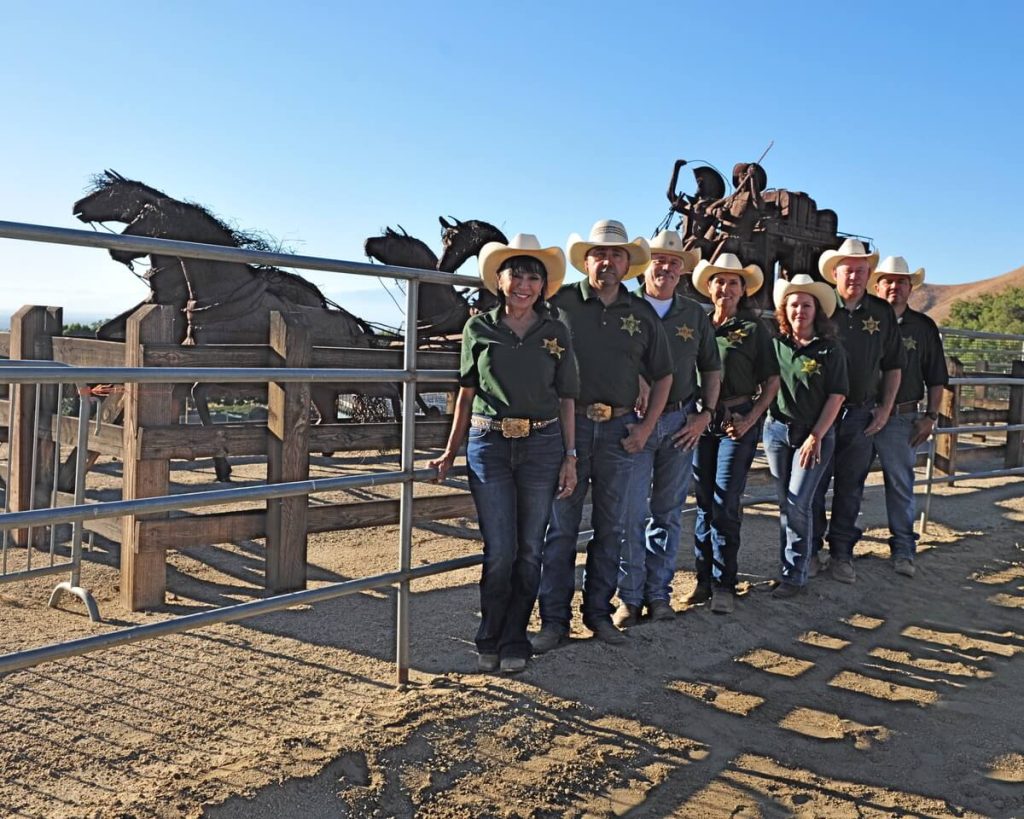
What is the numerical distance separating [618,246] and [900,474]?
110 inches

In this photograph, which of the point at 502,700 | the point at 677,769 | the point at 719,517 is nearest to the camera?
the point at 677,769

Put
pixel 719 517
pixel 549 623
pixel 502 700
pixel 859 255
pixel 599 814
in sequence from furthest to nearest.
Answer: pixel 859 255 < pixel 719 517 < pixel 549 623 < pixel 502 700 < pixel 599 814

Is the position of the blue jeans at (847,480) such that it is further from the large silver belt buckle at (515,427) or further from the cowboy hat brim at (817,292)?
the large silver belt buckle at (515,427)

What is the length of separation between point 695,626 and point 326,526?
2046 mm

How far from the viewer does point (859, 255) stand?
4.77 metres

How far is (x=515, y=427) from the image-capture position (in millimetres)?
3227

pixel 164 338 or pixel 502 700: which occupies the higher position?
pixel 164 338

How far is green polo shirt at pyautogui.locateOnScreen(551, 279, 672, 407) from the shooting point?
3.60 metres

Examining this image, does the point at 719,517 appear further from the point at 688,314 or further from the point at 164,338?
the point at 164,338

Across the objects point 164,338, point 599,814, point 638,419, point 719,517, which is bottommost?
point 599,814

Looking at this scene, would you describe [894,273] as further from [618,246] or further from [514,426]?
[514,426]

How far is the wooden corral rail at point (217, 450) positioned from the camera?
174 inches

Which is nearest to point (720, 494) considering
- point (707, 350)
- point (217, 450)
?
point (707, 350)

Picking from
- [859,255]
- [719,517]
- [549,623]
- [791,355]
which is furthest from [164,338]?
[859,255]
